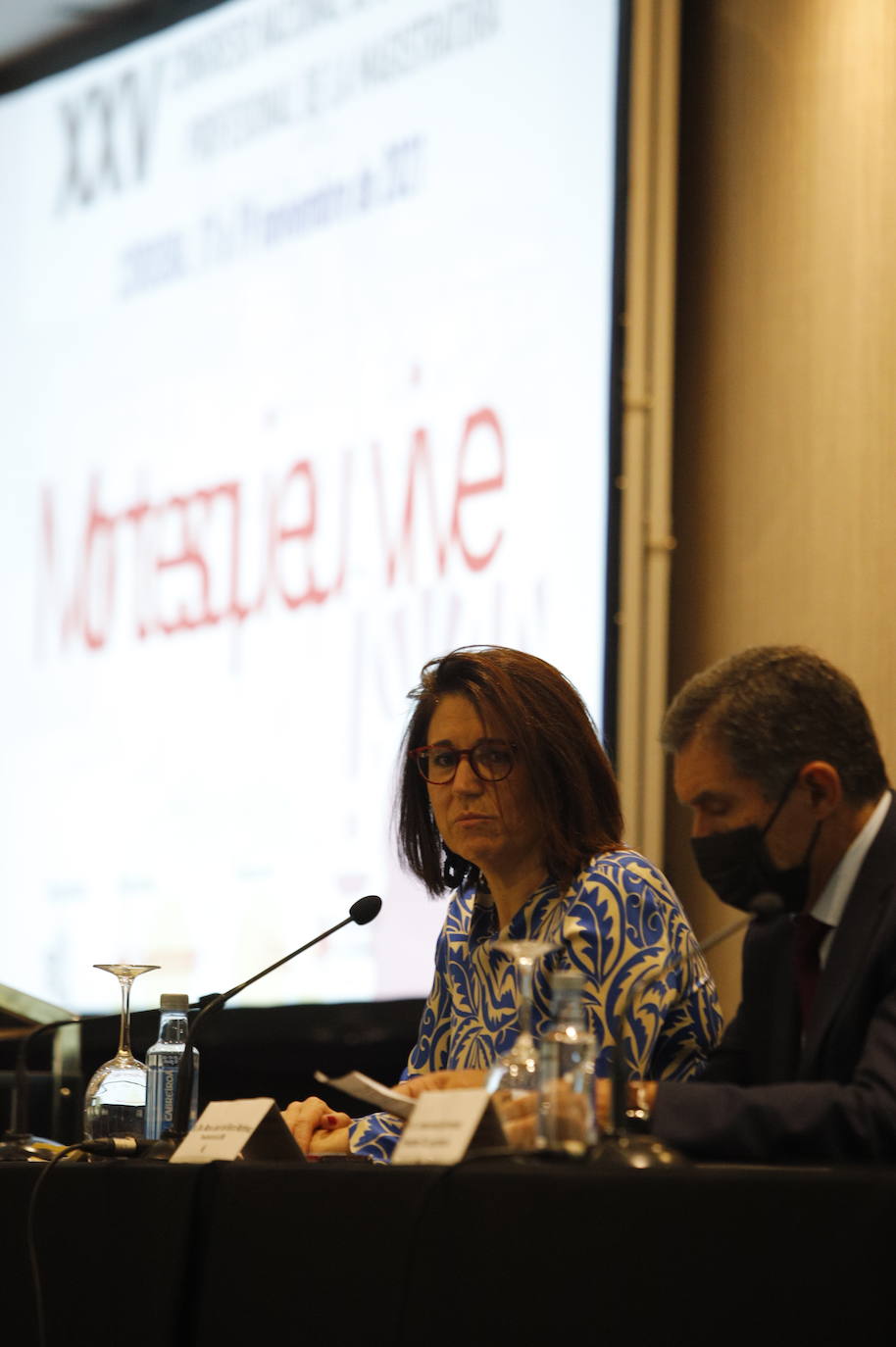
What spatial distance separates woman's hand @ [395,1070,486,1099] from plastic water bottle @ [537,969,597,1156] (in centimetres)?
34

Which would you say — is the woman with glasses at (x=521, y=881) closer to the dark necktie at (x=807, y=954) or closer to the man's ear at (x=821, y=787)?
the dark necktie at (x=807, y=954)

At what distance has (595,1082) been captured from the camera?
153 cm

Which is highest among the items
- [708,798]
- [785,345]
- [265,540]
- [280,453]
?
[785,345]

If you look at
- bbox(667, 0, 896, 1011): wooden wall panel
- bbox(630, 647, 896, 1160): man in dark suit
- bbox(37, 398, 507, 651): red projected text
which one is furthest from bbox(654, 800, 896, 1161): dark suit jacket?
bbox(37, 398, 507, 651): red projected text

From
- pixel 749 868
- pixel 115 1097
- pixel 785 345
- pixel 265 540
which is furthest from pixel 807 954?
pixel 265 540

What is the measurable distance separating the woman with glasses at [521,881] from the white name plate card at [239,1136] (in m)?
0.31

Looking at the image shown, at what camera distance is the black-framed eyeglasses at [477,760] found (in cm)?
223

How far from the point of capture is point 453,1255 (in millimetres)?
1397

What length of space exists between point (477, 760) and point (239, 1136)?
2.27 ft

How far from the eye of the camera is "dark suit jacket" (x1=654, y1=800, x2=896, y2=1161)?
4.79 ft

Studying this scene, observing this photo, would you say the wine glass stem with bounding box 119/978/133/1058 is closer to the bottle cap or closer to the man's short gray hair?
the bottle cap

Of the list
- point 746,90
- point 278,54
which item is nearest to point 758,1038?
point 746,90

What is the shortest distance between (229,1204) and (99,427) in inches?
122

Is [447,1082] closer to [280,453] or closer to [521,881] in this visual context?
[521,881]
